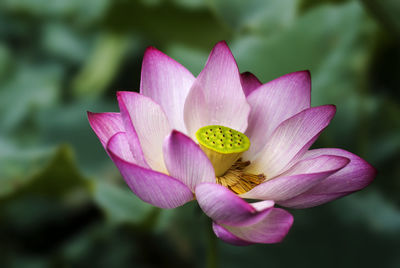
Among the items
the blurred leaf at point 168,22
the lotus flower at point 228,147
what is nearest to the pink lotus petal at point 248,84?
the lotus flower at point 228,147

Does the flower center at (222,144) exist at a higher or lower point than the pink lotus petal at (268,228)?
higher

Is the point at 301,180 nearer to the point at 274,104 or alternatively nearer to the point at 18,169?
the point at 274,104

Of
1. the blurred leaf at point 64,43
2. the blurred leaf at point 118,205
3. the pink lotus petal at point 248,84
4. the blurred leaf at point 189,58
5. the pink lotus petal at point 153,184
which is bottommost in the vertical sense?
the blurred leaf at point 118,205

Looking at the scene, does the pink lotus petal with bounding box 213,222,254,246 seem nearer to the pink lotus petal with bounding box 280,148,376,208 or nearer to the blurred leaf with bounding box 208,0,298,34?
the pink lotus petal with bounding box 280,148,376,208

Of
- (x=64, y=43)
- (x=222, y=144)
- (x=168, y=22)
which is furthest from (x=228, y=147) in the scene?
(x=64, y=43)

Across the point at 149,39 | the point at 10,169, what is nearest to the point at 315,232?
the point at 10,169

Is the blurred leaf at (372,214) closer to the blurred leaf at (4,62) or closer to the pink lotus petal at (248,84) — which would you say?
the pink lotus petal at (248,84)
